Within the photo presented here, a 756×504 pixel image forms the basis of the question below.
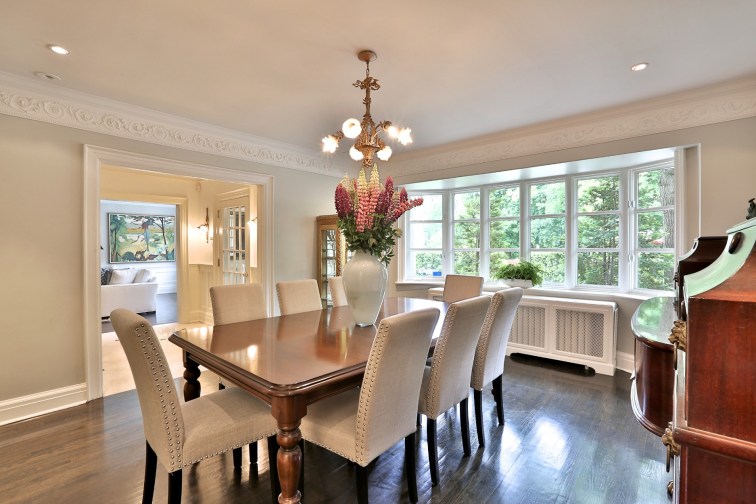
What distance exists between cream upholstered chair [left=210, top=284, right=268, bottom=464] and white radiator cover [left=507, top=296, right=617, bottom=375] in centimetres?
295

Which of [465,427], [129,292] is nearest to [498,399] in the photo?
[465,427]

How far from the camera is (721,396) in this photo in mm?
521

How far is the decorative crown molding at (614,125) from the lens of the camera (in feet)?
9.02

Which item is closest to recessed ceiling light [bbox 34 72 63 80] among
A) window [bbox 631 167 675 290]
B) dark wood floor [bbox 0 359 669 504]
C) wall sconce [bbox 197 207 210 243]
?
dark wood floor [bbox 0 359 669 504]

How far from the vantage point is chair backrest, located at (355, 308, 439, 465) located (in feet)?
4.69

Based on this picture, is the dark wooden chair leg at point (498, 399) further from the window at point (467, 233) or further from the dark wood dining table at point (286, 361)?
the window at point (467, 233)

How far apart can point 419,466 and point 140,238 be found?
30.1 ft

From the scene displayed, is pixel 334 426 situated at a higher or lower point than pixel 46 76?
lower

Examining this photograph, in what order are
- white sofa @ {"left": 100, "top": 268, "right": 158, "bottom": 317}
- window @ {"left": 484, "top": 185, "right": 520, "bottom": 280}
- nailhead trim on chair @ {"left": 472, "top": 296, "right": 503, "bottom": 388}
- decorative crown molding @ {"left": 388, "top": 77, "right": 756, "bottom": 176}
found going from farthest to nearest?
1. white sofa @ {"left": 100, "top": 268, "right": 158, "bottom": 317}
2. window @ {"left": 484, "top": 185, "right": 520, "bottom": 280}
3. decorative crown molding @ {"left": 388, "top": 77, "right": 756, "bottom": 176}
4. nailhead trim on chair @ {"left": 472, "top": 296, "right": 503, "bottom": 388}

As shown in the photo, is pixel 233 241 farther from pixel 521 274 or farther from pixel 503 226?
pixel 521 274

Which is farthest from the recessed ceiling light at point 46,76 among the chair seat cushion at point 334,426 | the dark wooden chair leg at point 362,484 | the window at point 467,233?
the window at point 467,233

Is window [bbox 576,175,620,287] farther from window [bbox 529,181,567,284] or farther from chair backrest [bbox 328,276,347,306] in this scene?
chair backrest [bbox 328,276,347,306]

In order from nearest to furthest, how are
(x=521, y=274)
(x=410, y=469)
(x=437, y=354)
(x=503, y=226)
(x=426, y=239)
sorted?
1. (x=410, y=469)
2. (x=437, y=354)
3. (x=521, y=274)
4. (x=503, y=226)
5. (x=426, y=239)

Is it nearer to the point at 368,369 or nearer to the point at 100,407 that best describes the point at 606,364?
the point at 368,369
